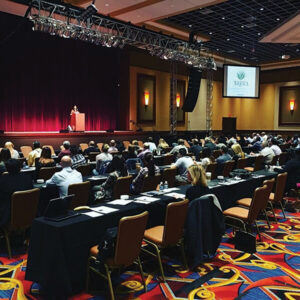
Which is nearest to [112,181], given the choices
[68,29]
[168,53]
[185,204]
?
[185,204]

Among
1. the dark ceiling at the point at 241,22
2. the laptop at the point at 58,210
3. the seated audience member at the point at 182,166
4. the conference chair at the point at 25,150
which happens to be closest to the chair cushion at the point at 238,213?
the seated audience member at the point at 182,166

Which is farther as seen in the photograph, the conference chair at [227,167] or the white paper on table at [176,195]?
the conference chair at [227,167]

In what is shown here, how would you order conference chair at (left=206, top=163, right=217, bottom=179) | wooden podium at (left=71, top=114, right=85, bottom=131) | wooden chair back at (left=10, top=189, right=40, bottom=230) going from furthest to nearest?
wooden podium at (left=71, top=114, right=85, bottom=131)
conference chair at (left=206, top=163, right=217, bottom=179)
wooden chair back at (left=10, top=189, right=40, bottom=230)

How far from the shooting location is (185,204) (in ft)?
12.9

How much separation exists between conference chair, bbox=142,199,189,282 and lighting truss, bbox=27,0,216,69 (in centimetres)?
791

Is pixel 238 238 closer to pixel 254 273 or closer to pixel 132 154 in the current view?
pixel 254 273

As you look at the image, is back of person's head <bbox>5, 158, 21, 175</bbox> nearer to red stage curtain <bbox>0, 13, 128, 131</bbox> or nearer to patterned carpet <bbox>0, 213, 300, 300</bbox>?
patterned carpet <bbox>0, 213, 300, 300</bbox>

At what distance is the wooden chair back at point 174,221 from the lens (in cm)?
374

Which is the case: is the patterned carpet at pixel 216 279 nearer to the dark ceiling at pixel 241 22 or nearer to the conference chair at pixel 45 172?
the conference chair at pixel 45 172

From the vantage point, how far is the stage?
1204 centimetres

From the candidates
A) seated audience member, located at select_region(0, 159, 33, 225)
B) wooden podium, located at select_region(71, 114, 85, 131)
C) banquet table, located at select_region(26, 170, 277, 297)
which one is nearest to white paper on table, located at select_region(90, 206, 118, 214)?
banquet table, located at select_region(26, 170, 277, 297)

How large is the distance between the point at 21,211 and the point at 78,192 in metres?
0.94

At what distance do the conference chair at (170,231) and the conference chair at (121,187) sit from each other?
153cm

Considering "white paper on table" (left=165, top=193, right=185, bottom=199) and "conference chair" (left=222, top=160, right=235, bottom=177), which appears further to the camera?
"conference chair" (left=222, top=160, right=235, bottom=177)
